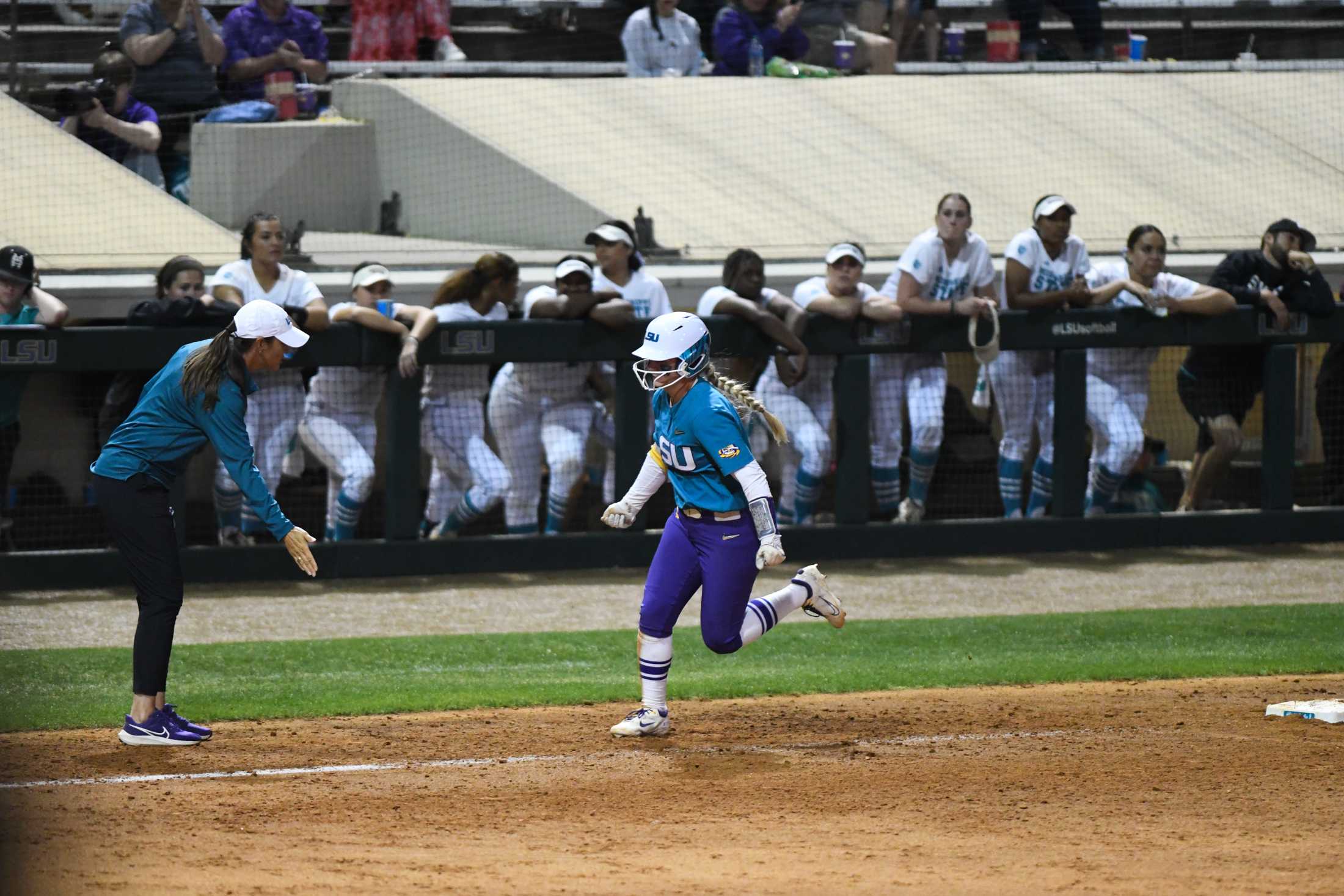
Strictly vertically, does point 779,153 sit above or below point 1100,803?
above

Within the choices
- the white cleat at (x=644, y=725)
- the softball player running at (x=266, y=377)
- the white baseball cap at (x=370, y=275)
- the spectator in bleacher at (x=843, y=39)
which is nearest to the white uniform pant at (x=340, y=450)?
the softball player running at (x=266, y=377)

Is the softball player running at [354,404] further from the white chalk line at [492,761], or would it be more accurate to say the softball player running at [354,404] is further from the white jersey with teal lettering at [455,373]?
the white chalk line at [492,761]

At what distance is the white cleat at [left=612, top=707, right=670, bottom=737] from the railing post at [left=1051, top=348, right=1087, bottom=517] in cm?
506

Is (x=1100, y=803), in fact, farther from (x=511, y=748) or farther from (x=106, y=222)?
(x=106, y=222)

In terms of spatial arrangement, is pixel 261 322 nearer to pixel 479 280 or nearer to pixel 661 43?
pixel 479 280

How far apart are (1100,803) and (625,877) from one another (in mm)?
1859

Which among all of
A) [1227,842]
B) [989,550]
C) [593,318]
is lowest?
[989,550]

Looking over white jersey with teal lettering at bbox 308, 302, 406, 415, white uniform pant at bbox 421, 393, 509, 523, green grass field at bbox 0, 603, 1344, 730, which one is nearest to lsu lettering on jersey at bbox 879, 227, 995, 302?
green grass field at bbox 0, 603, 1344, 730

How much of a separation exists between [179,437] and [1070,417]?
252 inches

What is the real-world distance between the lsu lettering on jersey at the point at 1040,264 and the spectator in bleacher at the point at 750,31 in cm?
501

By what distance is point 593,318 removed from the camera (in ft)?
35.6

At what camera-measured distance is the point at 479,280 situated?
431 inches

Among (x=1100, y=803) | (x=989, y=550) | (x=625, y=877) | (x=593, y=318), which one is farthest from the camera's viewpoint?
(x=989, y=550)

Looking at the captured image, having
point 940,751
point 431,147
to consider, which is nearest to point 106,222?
point 431,147
